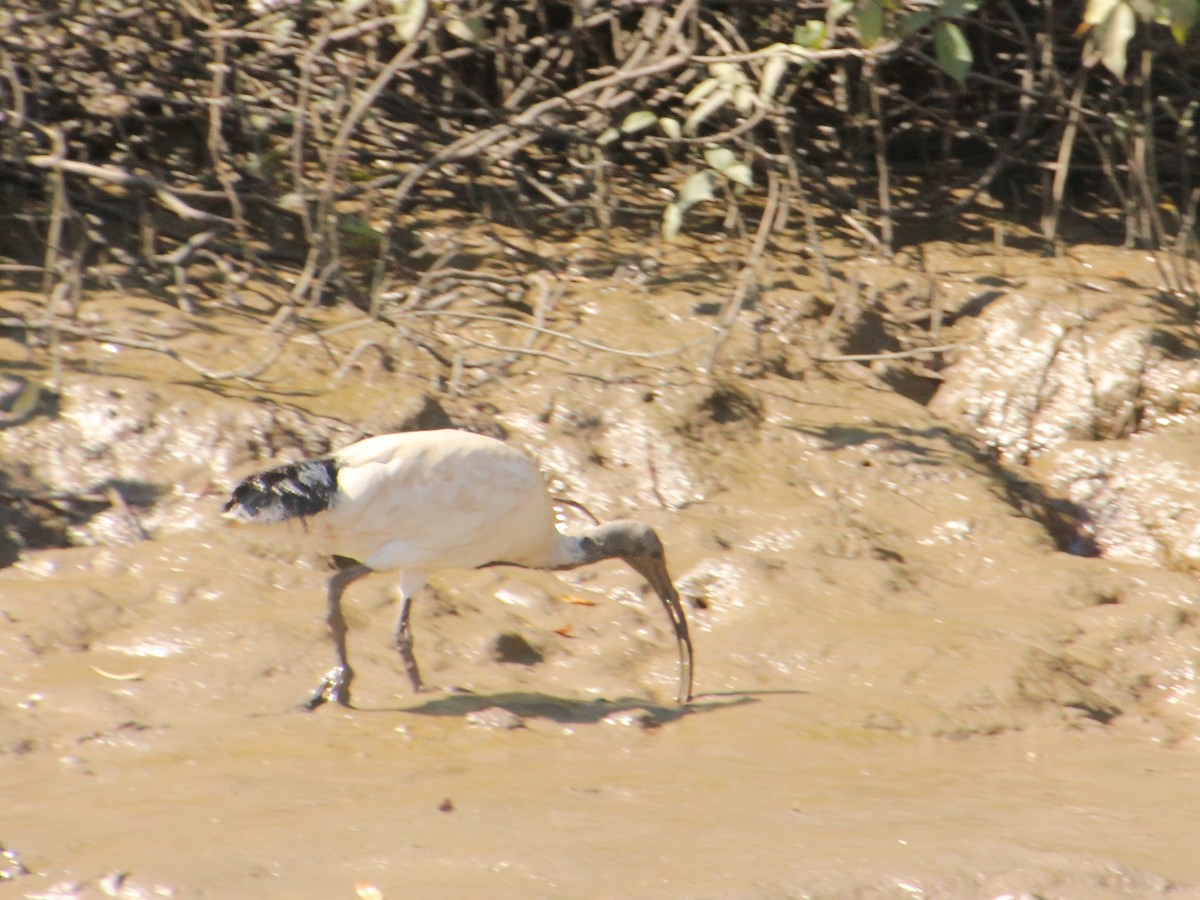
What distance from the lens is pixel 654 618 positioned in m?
5.94

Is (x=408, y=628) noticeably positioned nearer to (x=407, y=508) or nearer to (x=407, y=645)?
(x=407, y=645)

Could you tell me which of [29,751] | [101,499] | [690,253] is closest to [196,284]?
[101,499]

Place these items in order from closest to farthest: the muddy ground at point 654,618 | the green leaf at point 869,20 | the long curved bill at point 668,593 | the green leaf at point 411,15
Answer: the muddy ground at point 654,618 → the long curved bill at point 668,593 → the green leaf at point 869,20 → the green leaf at point 411,15

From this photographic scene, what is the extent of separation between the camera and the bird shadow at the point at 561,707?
5016 mm

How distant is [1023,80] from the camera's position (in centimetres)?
823

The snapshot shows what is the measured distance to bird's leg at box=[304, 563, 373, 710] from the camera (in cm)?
499

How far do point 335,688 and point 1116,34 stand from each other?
3466 millimetres

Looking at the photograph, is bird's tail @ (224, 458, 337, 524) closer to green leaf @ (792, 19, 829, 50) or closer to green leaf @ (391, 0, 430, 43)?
green leaf @ (391, 0, 430, 43)

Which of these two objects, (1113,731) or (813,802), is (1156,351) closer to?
(1113,731)

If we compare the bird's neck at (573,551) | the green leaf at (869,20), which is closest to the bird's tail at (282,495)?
the bird's neck at (573,551)

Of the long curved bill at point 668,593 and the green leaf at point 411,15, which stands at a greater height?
the green leaf at point 411,15

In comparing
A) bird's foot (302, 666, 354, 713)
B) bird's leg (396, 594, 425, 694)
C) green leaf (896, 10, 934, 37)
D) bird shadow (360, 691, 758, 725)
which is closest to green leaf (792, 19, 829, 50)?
green leaf (896, 10, 934, 37)

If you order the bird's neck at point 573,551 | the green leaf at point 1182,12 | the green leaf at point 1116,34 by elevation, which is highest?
the green leaf at point 1182,12

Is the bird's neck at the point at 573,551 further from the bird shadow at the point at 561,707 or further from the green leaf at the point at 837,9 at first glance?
the green leaf at the point at 837,9
